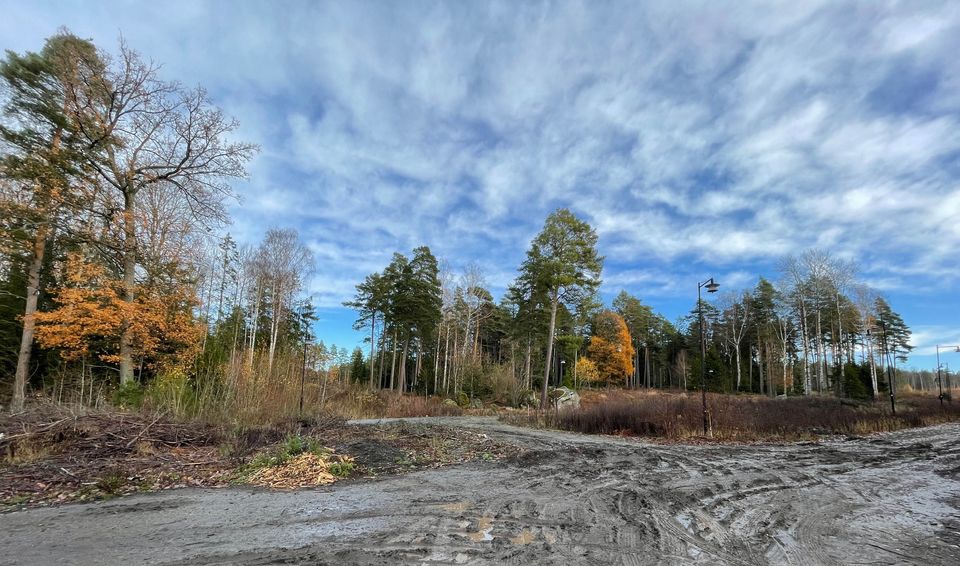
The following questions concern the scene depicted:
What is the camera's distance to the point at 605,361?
153ft

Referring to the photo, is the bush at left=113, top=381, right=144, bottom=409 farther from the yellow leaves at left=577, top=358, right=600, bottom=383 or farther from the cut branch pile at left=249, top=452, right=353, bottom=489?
the yellow leaves at left=577, top=358, right=600, bottom=383

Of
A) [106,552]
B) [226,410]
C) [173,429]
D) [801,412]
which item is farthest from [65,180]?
[801,412]

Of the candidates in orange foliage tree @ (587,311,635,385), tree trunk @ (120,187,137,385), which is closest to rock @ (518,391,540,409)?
orange foliage tree @ (587,311,635,385)

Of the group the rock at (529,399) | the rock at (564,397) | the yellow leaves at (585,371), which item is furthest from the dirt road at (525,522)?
the yellow leaves at (585,371)

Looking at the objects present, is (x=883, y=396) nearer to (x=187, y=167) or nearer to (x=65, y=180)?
(x=187, y=167)

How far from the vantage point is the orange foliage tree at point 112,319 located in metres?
14.5

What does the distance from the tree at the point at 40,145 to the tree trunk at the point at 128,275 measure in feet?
4.58

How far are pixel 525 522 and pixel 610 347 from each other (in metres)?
43.6

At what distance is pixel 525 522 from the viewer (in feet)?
15.2

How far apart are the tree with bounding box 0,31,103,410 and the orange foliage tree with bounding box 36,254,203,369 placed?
94cm

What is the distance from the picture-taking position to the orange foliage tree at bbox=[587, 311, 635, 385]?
4616 centimetres

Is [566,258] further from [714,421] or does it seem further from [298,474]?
[298,474]

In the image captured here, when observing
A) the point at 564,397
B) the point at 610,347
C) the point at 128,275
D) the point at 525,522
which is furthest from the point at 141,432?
the point at 610,347

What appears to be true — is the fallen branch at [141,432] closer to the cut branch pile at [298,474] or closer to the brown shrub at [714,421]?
the cut branch pile at [298,474]
